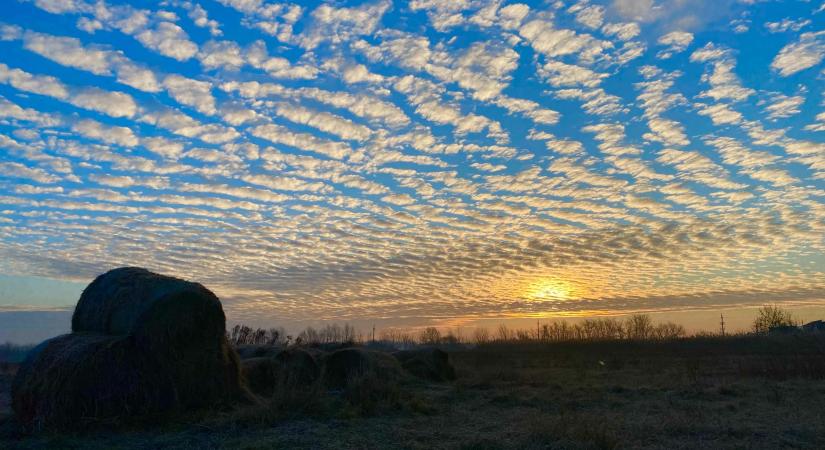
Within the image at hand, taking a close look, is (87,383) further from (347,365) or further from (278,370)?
(347,365)

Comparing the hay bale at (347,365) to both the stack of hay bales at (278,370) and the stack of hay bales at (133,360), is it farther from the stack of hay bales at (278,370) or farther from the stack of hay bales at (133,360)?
the stack of hay bales at (133,360)

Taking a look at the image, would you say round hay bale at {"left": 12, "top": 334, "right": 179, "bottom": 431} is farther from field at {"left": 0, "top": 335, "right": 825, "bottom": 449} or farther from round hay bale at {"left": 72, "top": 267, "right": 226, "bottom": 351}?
round hay bale at {"left": 72, "top": 267, "right": 226, "bottom": 351}

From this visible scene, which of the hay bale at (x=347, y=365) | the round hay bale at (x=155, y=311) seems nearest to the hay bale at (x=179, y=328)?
Answer: the round hay bale at (x=155, y=311)

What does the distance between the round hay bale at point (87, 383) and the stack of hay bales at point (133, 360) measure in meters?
0.02

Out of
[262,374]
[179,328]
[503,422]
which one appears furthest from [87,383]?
[503,422]

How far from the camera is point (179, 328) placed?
1172cm

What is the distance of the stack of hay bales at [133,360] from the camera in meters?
10.2

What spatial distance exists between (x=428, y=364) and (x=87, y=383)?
Answer: 1361 cm

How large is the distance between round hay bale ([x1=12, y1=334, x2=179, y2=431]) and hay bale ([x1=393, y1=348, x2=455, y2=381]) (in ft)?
38.4

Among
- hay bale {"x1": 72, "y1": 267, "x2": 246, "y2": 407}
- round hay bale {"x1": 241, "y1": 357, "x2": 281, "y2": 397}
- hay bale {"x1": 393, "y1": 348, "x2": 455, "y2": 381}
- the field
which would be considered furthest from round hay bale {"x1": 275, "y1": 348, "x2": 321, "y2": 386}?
hay bale {"x1": 393, "y1": 348, "x2": 455, "y2": 381}

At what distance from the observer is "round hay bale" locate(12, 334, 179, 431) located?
10.0 m

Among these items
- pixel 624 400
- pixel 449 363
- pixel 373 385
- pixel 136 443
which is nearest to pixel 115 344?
pixel 136 443

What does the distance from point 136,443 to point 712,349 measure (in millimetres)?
43065

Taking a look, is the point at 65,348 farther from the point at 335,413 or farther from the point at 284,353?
the point at 284,353
